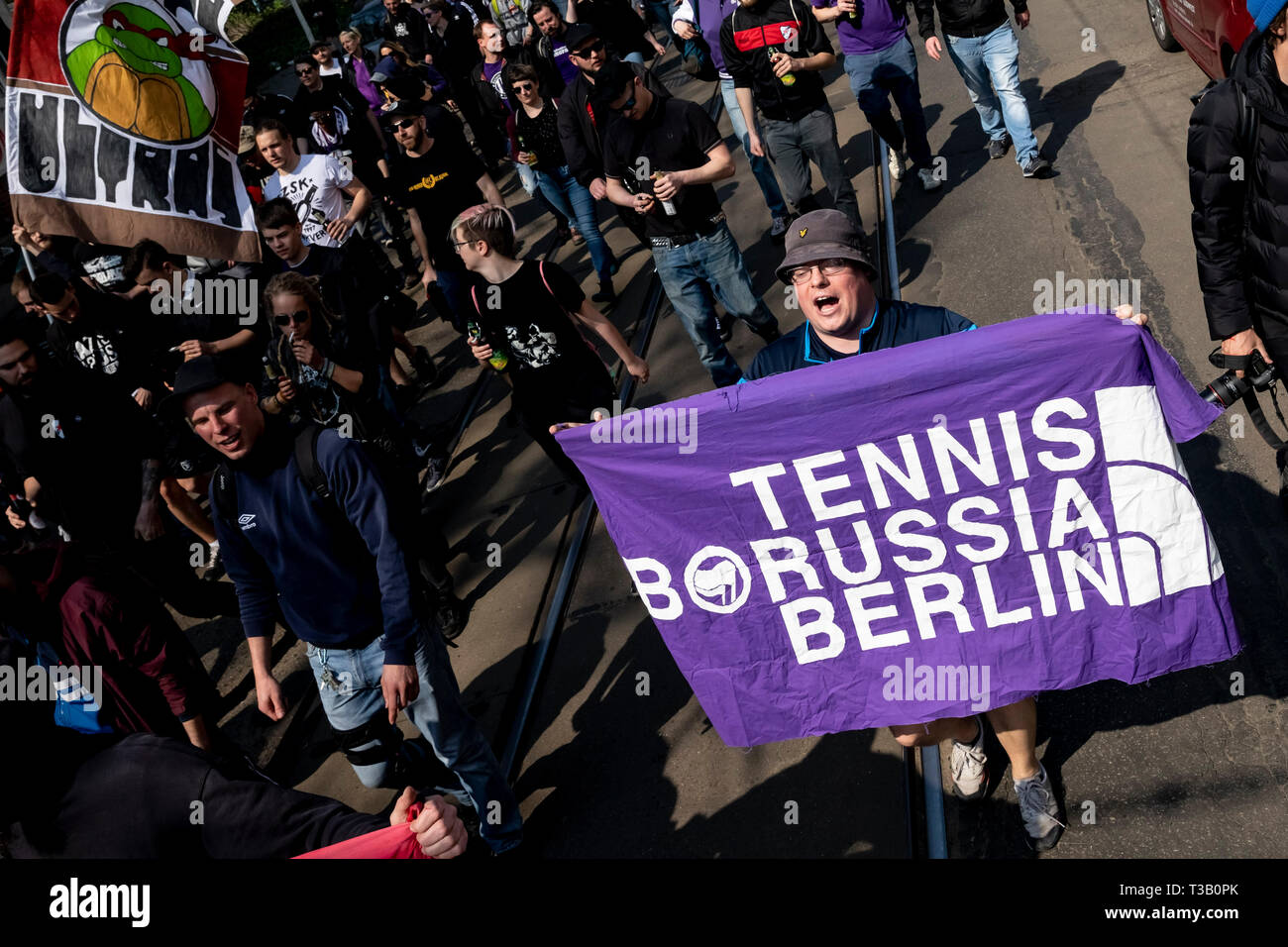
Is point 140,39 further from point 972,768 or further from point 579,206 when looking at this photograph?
point 972,768

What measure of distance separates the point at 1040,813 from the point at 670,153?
3.87m

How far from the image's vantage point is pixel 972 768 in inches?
145

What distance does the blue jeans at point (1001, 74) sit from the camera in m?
7.57

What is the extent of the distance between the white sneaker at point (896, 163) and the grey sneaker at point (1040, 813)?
618 cm

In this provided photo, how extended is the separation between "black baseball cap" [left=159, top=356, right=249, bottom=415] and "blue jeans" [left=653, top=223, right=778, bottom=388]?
2963 millimetres

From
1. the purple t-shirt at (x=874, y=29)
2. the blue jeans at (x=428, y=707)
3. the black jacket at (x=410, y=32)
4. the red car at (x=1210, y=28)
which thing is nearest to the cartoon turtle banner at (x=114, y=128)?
the blue jeans at (x=428, y=707)

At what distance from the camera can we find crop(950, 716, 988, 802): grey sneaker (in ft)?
12.1
